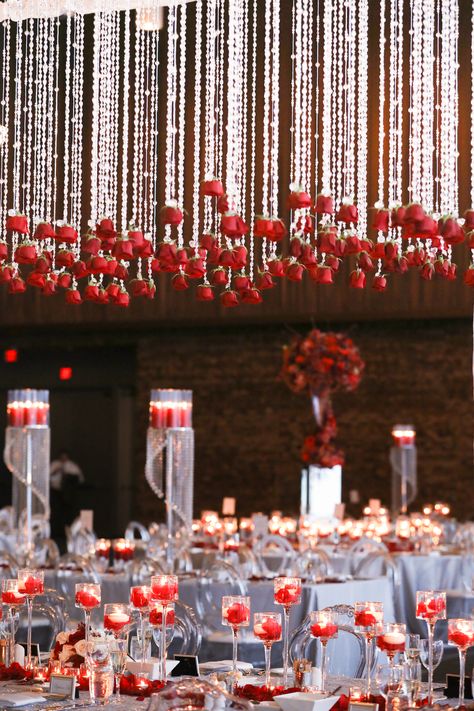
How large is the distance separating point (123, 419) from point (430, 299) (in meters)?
5.54

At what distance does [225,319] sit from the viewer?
630 inches

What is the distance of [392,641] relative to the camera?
4789mm

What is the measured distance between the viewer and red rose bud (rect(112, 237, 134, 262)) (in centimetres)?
752

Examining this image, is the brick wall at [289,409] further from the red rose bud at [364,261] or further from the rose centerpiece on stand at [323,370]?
the red rose bud at [364,261]

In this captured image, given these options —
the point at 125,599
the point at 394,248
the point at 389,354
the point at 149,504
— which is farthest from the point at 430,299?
the point at 394,248

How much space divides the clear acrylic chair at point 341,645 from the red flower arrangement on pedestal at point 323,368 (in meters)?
7.42

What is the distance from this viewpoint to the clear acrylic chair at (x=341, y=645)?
5512 millimetres

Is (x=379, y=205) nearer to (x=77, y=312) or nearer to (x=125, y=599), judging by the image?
(x=125, y=599)

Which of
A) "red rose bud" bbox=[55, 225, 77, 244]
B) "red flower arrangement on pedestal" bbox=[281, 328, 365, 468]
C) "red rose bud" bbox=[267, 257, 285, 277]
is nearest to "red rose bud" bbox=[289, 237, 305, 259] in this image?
"red rose bud" bbox=[267, 257, 285, 277]

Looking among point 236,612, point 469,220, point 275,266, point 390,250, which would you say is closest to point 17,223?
point 275,266

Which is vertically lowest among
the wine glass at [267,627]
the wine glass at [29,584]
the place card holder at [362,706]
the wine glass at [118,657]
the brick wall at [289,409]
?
the place card holder at [362,706]

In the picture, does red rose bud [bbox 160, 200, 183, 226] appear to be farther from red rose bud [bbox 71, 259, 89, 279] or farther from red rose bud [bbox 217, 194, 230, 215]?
red rose bud [bbox 71, 259, 89, 279]

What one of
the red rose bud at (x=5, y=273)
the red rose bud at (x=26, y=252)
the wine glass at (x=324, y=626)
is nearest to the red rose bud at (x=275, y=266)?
the red rose bud at (x=26, y=252)

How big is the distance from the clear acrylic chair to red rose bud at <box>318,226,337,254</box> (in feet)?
6.42
